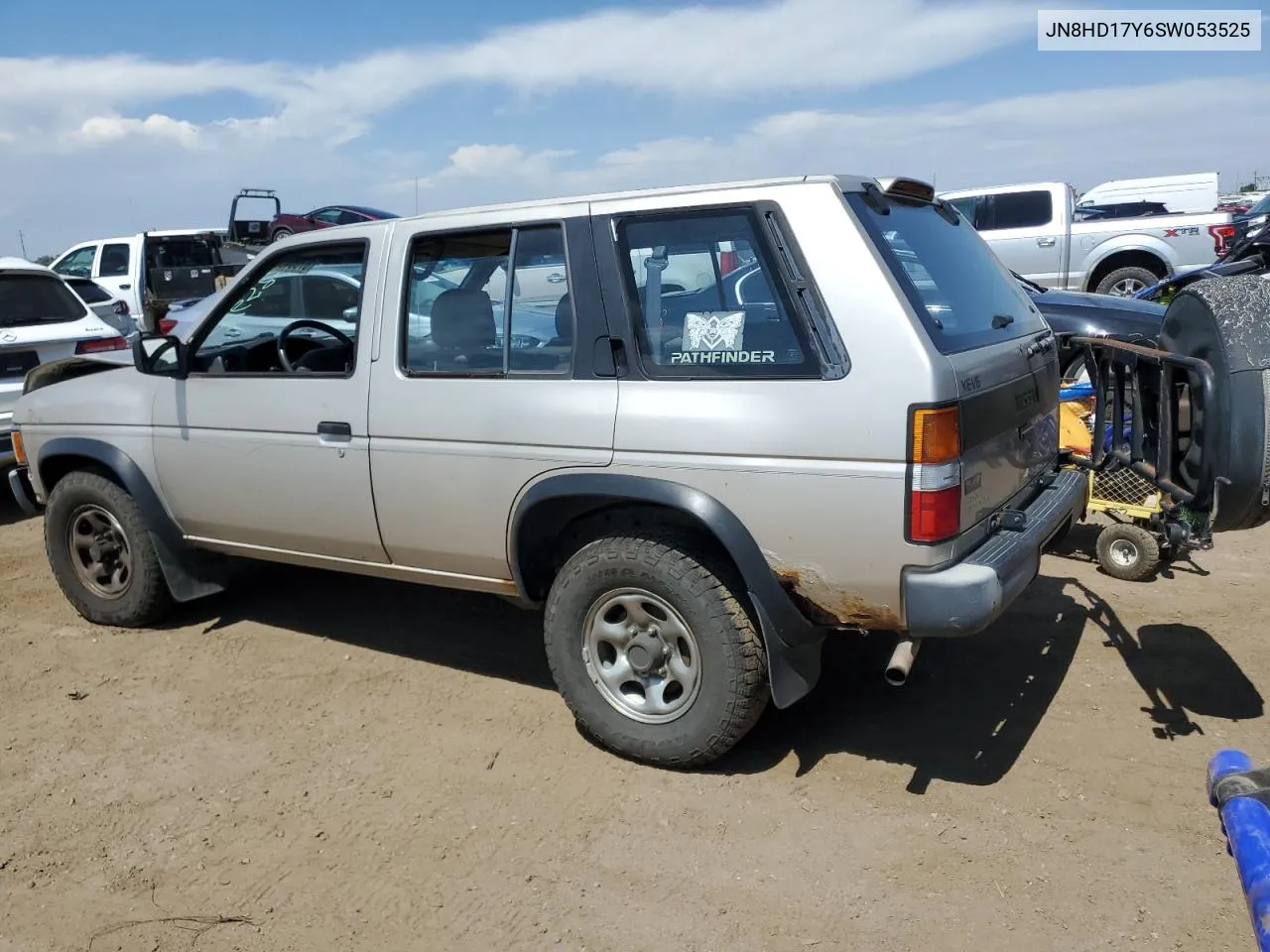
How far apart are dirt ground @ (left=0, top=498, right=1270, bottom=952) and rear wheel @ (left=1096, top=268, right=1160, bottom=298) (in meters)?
9.53

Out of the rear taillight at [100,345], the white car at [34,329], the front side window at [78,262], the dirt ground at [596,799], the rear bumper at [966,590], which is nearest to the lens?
the dirt ground at [596,799]

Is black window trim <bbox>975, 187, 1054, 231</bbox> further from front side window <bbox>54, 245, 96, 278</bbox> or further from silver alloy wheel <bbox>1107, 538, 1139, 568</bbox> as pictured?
front side window <bbox>54, 245, 96, 278</bbox>

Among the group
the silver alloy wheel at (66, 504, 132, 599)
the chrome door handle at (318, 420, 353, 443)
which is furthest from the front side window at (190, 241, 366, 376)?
the silver alloy wheel at (66, 504, 132, 599)

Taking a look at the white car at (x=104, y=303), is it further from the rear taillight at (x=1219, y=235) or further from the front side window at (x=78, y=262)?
the rear taillight at (x=1219, y=235)

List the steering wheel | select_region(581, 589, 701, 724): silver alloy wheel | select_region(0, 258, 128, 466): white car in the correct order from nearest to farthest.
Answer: select_region(581, 589, 701, 724): silver alloy wheel → the steering wheel → select_region(0, 258, 128, 466): white car

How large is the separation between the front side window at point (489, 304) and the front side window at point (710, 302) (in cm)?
30

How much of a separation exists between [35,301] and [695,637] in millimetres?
6783

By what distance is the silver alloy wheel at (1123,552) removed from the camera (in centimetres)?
518

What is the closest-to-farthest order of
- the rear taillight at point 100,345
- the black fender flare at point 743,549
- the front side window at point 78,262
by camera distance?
the black fender flare at point 743,549 → the rear taillight at point 100,345 → the front side window at point 78,262

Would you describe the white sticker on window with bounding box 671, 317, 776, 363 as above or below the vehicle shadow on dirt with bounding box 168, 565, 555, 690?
above

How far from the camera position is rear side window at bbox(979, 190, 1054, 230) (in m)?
13.7

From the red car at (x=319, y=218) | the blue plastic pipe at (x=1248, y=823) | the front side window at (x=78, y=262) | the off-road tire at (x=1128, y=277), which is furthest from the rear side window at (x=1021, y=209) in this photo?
the front side window at (x=78, y=262)

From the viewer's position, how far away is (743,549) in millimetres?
3143

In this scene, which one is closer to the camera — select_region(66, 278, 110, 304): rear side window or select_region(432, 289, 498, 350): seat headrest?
select_region(432, 289, 498, 350): seat headrest
